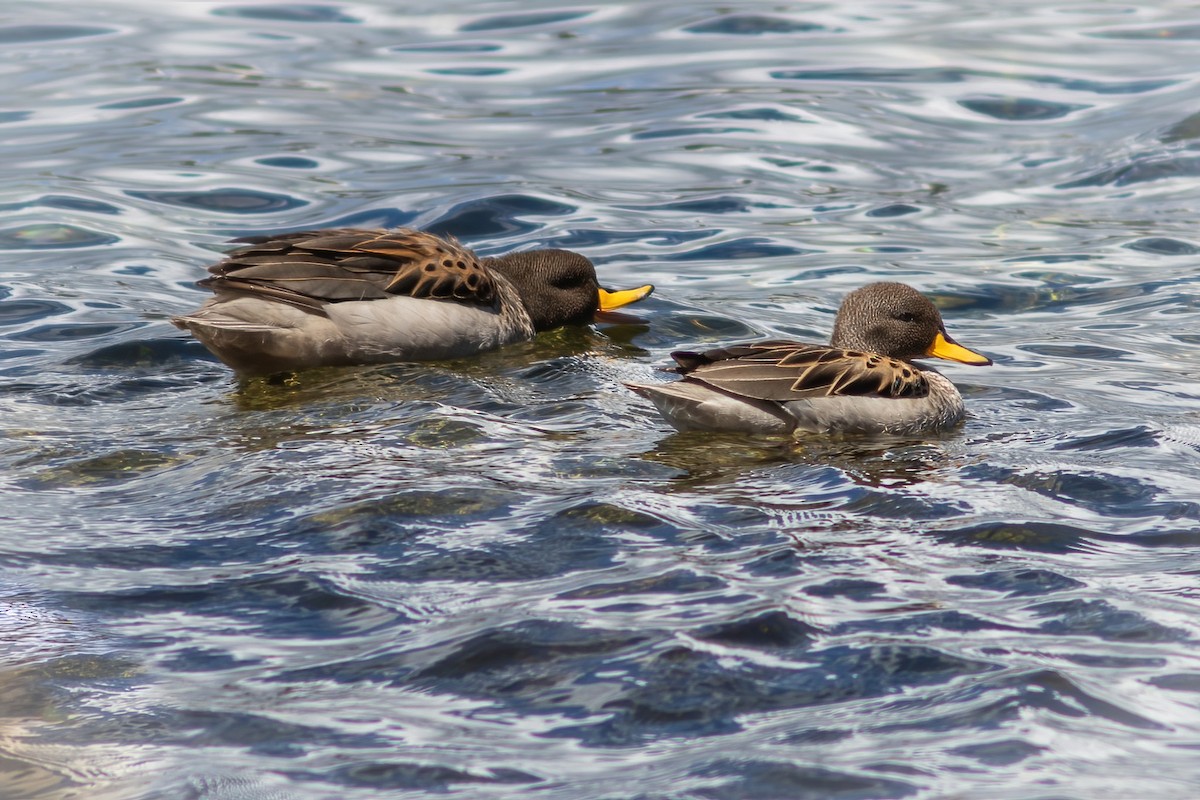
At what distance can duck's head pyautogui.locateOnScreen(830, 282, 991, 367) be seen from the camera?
9.13m

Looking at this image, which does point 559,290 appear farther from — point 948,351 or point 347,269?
point 948,351

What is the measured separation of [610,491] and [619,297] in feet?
14.4

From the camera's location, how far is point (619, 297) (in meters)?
11.2

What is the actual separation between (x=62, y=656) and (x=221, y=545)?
1.06 m

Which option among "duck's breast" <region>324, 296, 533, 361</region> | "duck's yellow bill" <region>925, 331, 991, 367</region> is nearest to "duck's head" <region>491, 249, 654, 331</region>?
"duck's breast" <region>324, 296, 533, 361</region>

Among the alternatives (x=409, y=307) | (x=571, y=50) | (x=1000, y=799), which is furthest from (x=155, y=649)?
(x=571, y=50)

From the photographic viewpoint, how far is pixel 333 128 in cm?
1659

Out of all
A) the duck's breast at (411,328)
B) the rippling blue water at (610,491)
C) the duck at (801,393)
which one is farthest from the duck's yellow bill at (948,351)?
the duck's breast at (411,328)

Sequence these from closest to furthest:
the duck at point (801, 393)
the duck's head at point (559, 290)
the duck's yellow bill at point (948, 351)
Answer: the duck at point (801, 393) < the duck's yellow bill at point (948, 351) < the duck's head at point (559, 290)

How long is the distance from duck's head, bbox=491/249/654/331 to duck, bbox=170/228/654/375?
69 centimetres

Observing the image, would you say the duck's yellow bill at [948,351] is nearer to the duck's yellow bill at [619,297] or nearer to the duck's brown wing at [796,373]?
the duck's brown wing at [796,373]

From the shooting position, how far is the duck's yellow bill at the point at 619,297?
1114cm

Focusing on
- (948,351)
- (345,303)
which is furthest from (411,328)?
(948,351)

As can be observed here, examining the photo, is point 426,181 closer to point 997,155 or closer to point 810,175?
point 810,175
